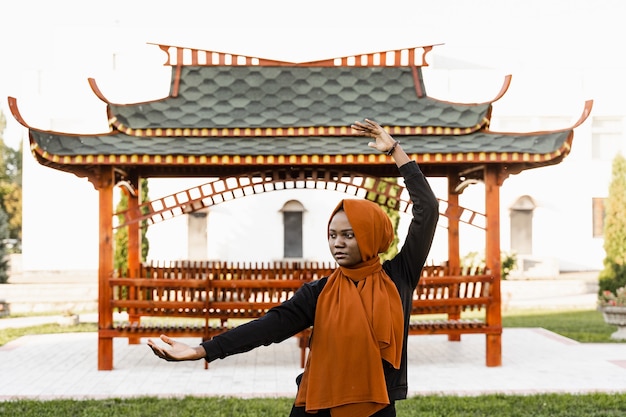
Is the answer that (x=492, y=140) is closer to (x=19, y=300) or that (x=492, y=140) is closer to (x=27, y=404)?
(x=27, y=404)

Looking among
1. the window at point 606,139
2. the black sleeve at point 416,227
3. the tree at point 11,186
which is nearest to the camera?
the black sleeve at point 416,227

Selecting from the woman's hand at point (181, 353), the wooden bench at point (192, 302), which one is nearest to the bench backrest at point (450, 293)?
the wooden bench at point (192, 302)

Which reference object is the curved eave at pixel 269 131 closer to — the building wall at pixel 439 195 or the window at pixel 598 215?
the building wall at pixel 439 195

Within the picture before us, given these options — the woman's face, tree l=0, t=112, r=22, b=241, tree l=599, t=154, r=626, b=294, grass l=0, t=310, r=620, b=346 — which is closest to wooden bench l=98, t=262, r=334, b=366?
grass l=0, t=310, r=620, b=346

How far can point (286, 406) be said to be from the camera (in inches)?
281

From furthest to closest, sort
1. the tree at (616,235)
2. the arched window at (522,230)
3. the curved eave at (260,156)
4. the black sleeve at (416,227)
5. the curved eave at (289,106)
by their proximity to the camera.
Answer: the arched window at (522,230), the tree at (616,235), the curved eave at (289,106), the curved eave at (260,156), the black sleeve at (416,227)

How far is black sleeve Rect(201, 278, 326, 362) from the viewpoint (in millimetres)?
3004

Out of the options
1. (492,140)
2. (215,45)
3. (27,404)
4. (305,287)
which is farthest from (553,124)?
(305,287)

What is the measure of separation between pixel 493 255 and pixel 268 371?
3.44 m

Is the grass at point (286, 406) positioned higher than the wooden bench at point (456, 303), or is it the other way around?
the wooden bench at point (456, 303)

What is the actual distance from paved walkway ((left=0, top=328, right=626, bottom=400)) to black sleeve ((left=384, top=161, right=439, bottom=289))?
483 centimetres

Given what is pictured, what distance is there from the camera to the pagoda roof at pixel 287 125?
908 centimetres

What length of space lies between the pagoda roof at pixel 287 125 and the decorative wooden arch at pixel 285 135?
0.05ft

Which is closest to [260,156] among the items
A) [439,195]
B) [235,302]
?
[235,302]
